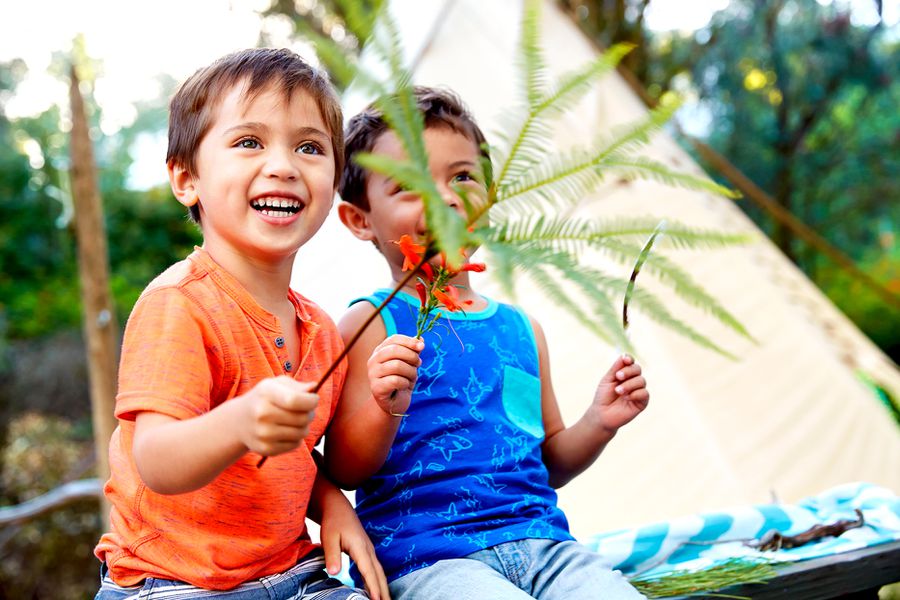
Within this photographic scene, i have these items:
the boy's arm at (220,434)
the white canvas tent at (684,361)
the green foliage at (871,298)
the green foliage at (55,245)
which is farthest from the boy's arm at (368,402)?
the green foliage at (871,298)

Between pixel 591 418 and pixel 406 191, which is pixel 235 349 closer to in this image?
pixel 406 191

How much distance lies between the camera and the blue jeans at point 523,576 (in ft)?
4.43

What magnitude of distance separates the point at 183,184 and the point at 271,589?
64 cm

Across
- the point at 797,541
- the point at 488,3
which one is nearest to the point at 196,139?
the point at 797,541

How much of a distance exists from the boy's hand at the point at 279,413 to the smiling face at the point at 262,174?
40 centimetres

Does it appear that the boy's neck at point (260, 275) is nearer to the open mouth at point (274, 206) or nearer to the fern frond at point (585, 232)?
the open mouth at point (274, 206)

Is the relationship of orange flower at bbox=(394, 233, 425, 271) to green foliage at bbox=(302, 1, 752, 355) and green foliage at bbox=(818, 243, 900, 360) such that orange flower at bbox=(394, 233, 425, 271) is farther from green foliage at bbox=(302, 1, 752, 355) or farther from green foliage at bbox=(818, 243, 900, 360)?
green foliage at bbox=(818, 243, 900, 360)

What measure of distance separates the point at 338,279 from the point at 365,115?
1.48 m

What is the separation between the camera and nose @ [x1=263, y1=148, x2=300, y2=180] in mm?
1306

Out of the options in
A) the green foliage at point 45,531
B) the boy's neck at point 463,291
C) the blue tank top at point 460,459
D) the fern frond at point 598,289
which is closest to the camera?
the fern frond at point 598,289

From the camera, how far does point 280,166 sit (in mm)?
1307

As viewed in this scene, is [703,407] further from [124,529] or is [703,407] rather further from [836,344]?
[124,529]

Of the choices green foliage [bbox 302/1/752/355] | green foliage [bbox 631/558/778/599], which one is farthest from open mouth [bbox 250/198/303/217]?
green foliage [bbox 631/558/778/599]

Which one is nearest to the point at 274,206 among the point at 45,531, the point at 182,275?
the point at 182,275
